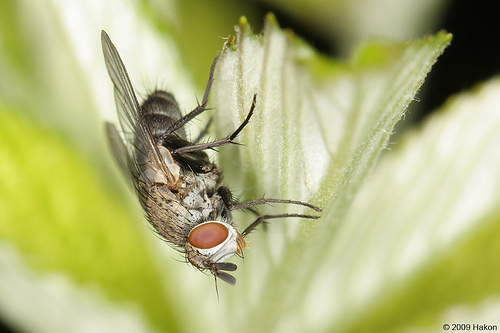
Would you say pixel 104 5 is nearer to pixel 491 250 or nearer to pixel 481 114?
pixel 481 114

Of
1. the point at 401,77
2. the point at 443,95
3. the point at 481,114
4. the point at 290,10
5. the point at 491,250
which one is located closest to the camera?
the point at 401,77

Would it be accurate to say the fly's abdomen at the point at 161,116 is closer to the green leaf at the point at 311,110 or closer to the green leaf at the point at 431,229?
the green leaf at the point at 311,110

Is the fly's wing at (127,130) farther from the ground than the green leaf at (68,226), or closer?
farther from the ground

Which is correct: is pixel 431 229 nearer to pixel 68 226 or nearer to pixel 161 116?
pixel 161 116

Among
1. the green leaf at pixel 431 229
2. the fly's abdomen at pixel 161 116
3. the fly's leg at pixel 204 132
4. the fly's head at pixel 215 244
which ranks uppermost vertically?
the fly's leg at pixel 204 132

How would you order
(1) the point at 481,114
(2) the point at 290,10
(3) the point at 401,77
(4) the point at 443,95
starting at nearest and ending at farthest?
(3) the point at 401,77 < (1) the point at 481,114 < (4) the point at 443,95 < (2) the point at 290,10

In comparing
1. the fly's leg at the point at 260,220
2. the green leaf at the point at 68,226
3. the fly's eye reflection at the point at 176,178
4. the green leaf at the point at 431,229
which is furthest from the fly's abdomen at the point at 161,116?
the green leaf at the point at 431,229

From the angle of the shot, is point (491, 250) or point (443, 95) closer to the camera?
point (491, 250)

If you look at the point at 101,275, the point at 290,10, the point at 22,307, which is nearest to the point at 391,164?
the point at 101,275
